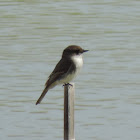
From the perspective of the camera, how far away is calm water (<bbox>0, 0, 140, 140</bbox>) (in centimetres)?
1683

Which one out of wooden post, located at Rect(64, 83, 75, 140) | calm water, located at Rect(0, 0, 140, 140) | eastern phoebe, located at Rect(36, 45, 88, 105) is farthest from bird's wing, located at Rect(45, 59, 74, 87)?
calm water, located at Rect(0, 0, 140, 140)

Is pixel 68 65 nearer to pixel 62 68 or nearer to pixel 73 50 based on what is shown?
pixel 62 68

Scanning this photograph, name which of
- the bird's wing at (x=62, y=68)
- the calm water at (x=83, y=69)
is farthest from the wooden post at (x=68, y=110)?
the calm water at (x=83, y=69)

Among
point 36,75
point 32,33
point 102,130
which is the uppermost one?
point 32,33

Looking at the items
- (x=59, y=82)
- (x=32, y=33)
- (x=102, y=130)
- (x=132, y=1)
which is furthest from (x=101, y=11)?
(x=59, y=82)

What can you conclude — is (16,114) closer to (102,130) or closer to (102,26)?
(102,130)

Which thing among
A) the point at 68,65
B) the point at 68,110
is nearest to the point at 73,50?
the point at 68,65

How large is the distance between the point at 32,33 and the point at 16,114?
11.1m

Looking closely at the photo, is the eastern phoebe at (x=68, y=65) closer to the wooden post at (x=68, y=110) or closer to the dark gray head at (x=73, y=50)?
the dark gray head at (x=73, y=50)

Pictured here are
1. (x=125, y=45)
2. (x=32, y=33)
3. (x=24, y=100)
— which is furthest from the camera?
(x=32, y=33)

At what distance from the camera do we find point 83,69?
2242 centimetres

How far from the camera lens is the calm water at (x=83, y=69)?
16828 millimetres

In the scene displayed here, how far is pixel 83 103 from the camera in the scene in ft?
61.6

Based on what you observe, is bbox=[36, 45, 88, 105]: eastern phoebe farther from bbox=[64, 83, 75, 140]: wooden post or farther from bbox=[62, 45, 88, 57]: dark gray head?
bbox=[64, 83, 75, 140]: wooden post
